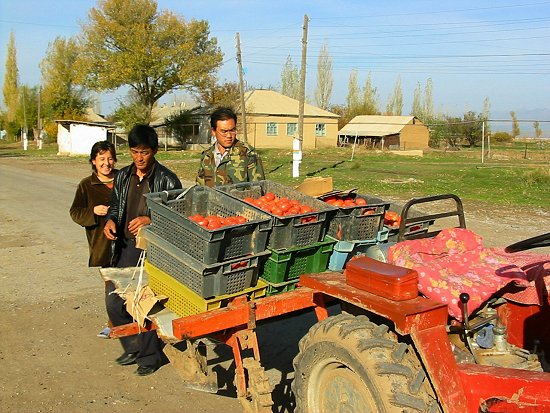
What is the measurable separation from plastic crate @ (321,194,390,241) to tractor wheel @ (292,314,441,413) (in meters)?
1.03

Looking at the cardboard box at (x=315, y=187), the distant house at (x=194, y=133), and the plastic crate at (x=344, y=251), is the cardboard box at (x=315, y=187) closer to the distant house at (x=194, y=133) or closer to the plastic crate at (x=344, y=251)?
the plastic crate at (x=344, y=251)

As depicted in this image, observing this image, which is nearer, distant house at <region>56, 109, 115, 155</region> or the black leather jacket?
the black leather jacket

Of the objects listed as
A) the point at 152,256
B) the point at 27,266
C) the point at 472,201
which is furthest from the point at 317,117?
the point at 152,256

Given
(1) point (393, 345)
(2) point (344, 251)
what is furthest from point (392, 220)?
(1) point (393, 345)

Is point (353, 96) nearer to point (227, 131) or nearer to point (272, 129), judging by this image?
point (272, 129)

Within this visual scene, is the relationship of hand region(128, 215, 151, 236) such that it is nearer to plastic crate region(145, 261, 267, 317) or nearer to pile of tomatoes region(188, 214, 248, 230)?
plastic crate region(145, 261, 267, 317)

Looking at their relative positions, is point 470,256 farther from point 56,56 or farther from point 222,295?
point 56,56

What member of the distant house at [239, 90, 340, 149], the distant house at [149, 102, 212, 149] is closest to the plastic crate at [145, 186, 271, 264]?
the distant house at [239, 90, 340, 149]

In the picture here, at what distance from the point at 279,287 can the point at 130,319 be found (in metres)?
1.84

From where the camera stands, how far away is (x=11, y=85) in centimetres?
7406

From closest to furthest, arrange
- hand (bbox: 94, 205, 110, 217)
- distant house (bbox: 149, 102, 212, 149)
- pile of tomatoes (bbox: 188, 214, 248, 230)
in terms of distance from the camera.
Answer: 1. pile of tomatoes (bbox: 188, 214, 248, 230)
2. hand (bbox: 94, 205, 110, 217)
3. distant house (bbox: 149, 102, 212, 149)

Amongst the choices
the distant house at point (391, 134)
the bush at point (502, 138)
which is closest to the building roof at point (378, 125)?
the distant house at point (391, 134)

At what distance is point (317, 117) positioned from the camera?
58.1 m

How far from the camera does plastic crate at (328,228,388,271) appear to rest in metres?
4.12
